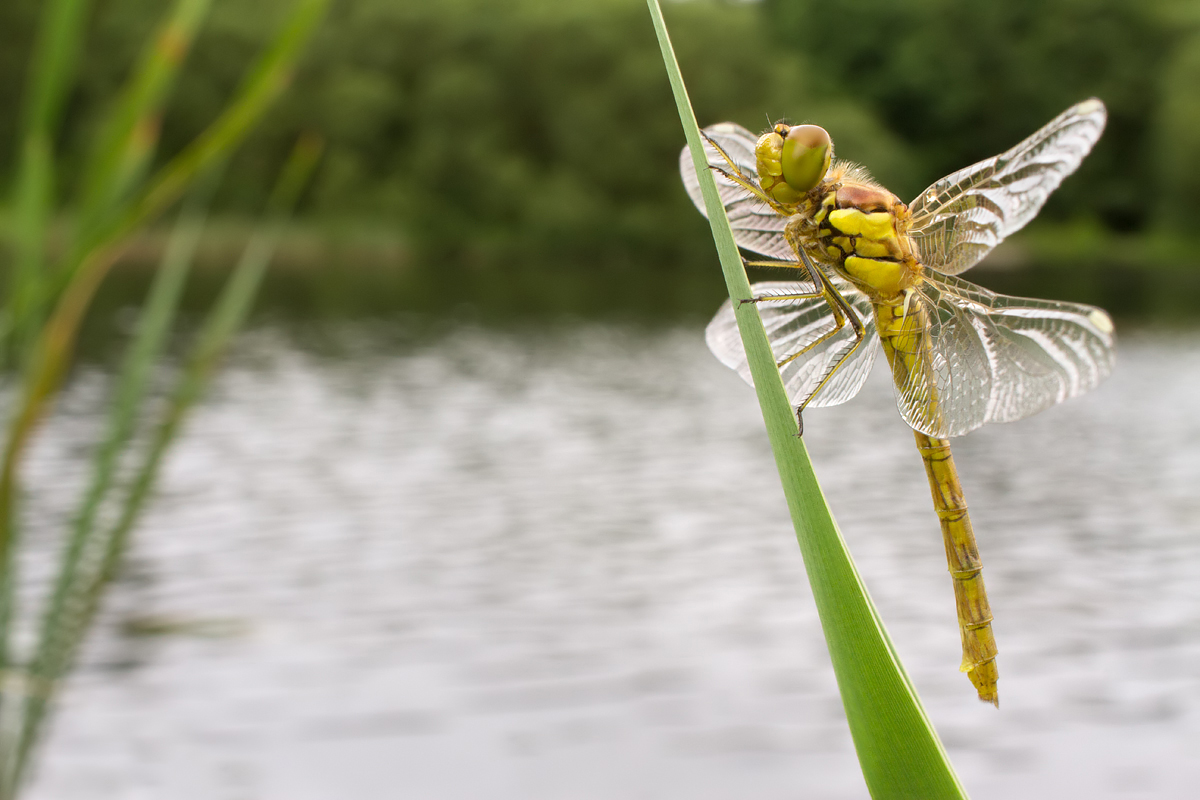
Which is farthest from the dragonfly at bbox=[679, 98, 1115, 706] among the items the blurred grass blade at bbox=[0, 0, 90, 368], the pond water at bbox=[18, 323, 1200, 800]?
the pond water at bbox=[18, 323, 1200, 800]

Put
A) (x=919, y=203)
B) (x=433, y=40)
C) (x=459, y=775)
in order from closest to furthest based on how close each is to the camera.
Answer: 1. (x=919, y=203)
2. (x=459, y=775)
3. (x=433, y=40)

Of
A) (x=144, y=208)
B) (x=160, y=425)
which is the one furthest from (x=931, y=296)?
(x=160, y=425)

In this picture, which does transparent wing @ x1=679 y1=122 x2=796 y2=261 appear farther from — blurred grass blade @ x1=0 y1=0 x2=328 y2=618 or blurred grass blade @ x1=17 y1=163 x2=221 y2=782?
blurred grass blade @ x1=17 y1=163 x2=221 y2=782

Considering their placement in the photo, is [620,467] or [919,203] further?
[620,467]

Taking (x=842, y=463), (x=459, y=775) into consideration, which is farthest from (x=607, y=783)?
(x=842, y=463)

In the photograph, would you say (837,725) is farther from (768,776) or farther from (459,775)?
(459,775)

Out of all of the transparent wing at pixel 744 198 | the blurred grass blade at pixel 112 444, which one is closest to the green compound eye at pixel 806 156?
the transparent wing at pixel 744 198
